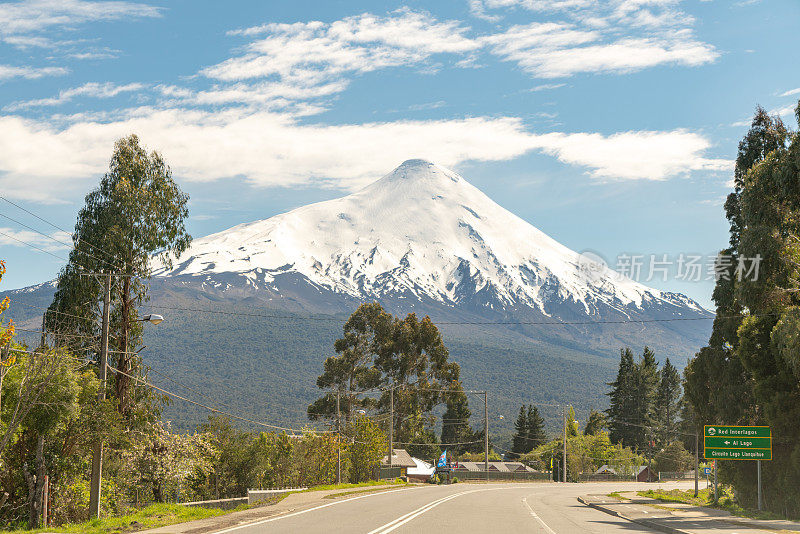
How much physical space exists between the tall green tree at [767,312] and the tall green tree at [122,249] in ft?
80.4

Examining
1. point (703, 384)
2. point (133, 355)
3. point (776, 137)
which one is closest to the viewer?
point (133, 355)

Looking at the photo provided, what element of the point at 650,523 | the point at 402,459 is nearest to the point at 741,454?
the point at 650,523

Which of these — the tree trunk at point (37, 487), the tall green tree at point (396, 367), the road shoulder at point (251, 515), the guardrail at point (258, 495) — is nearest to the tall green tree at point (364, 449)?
the tall green tree at point (396, 367)

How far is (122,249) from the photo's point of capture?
36000 millimetres

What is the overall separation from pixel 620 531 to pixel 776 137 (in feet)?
76.8

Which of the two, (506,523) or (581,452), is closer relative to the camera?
(506,523)

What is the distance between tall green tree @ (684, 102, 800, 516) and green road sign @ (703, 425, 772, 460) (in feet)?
1.87

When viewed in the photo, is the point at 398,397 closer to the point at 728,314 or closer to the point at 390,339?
the point at 390,339

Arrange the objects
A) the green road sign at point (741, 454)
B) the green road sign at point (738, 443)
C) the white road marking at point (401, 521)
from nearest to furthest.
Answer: the white road marking at point (401, 521) → the green road sign at point (741, 454) → the green road sign at point (738, 443)

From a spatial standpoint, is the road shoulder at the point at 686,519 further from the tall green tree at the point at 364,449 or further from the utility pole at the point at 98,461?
the tall green tree at the point at 364,449

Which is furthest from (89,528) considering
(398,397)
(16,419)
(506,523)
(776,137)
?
(398,397)

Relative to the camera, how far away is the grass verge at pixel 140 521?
70.3 feet

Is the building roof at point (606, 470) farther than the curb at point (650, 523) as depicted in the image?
Yes

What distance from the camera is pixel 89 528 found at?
72.2 feet
